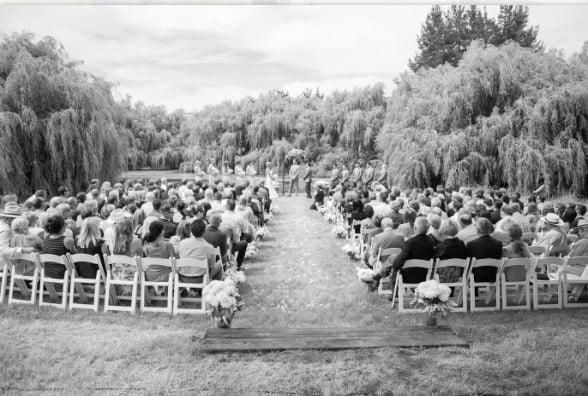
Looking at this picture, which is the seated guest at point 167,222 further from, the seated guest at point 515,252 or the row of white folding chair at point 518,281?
the seated guest at point 515,252

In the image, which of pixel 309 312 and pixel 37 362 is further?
pixel 309 312

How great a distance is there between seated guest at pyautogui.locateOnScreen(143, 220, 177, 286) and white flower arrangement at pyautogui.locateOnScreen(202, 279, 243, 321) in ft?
3.53

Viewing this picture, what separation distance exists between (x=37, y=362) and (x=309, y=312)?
109 inches

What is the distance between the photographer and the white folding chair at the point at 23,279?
4.97 m

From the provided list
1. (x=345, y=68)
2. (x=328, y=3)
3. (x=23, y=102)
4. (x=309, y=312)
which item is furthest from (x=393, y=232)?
(x=23, y=102)

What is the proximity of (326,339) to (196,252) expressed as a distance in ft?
6.47

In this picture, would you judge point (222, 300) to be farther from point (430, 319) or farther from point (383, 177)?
point (383, 177)

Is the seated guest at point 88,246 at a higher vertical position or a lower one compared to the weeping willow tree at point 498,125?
lower

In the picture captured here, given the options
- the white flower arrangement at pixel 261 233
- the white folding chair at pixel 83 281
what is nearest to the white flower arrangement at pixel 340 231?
the white flower arrangement at pixel 261 233

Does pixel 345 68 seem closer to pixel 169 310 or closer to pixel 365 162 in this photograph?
pixel 169 310

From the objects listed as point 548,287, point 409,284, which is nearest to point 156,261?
point 409,284

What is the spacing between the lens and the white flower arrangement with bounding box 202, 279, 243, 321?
13.6 feet

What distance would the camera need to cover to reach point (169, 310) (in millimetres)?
4859

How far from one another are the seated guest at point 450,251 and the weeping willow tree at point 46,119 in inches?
370
